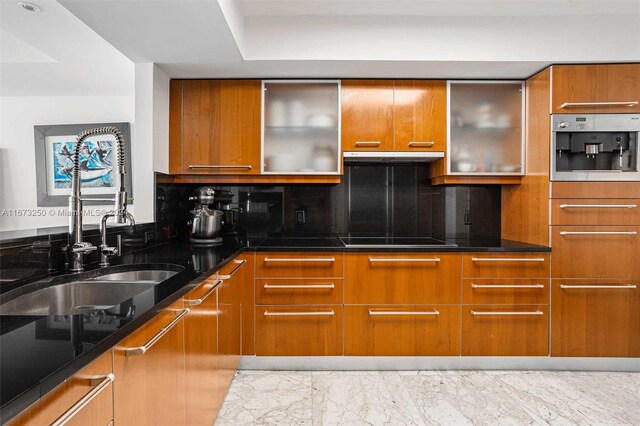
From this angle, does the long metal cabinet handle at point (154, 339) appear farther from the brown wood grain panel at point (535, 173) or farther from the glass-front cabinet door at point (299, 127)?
the brown wood grain panel at point (535, 173)

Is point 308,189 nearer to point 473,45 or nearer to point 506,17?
point 473,45

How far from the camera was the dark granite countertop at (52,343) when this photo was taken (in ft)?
1.73

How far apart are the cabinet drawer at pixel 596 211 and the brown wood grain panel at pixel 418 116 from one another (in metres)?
0.88

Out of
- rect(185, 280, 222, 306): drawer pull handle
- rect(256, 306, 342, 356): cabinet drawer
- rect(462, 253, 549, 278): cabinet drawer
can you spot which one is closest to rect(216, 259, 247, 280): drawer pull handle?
rect(185, 280, 222, 306): drawer pull handle

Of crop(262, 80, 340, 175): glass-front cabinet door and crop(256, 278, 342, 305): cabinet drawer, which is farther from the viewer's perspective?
crop(262, 80, 340, 175): glass-front cabinet door

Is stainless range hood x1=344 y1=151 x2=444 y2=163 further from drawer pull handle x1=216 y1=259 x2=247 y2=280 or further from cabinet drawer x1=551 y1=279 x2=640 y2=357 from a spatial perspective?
cabinet drawer x1=551 y1=279 x2=640 y2=357

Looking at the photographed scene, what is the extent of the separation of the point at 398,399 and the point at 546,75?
236 cm

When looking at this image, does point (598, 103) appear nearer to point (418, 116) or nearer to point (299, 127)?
point (418, 116)

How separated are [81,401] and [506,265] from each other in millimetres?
2411

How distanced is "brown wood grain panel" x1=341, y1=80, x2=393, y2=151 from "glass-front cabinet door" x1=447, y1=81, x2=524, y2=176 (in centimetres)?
49

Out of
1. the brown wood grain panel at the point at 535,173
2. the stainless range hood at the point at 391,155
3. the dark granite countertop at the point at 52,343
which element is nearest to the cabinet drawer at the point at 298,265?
the stainless range hood at the point at 391,155

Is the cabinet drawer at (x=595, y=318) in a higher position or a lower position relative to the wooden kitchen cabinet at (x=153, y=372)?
lower

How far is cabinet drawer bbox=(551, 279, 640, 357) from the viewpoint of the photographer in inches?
92.4

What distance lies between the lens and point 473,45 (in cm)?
230
